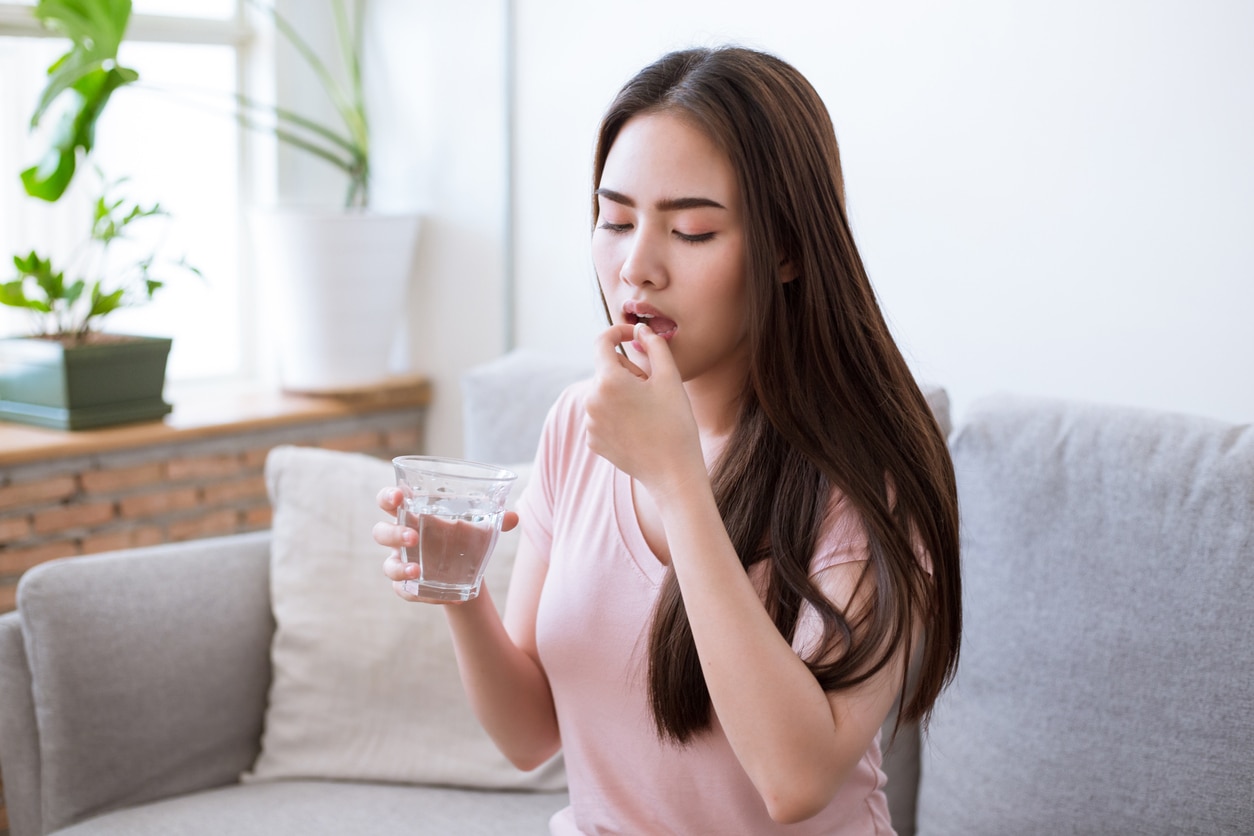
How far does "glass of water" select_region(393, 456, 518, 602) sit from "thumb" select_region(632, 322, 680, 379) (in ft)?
0.54

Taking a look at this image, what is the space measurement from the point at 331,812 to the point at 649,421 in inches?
36.7

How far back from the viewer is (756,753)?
1.00 m

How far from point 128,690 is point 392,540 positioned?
790 mm

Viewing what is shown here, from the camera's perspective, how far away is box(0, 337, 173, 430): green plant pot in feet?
7.74

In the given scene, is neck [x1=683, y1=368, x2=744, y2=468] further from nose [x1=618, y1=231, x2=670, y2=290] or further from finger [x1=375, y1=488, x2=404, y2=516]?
finger [x1=375, y1=488, x2=404, y2=516]

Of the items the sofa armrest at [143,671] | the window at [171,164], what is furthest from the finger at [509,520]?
the window at [171,164]

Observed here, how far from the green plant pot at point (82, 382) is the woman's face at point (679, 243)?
160 centimetres

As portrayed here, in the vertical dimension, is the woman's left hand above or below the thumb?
below

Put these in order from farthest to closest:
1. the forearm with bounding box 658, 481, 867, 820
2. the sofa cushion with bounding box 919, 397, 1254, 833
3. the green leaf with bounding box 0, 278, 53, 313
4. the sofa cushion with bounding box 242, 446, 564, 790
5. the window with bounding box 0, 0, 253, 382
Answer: the window with bounding box 0, 0, 253, 382 → the green leaf with bounding box 0, 278, 53, 313 → the sofa cushion with bounding box 242, 446, 564, 790 → the sofa cushion with bounding box 919, 397, 1254, 833 → the forearm with bounding box 658, 481, 867, 820

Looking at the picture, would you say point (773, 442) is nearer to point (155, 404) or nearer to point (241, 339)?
point (155, 404)

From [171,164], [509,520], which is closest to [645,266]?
[509,520]

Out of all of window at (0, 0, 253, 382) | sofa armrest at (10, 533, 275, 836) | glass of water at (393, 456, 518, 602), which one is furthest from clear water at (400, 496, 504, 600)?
window at (0, 0, 253, 382)

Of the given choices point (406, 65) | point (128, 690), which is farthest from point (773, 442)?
point (406, 65)

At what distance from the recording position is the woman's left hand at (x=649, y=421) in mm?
1033
